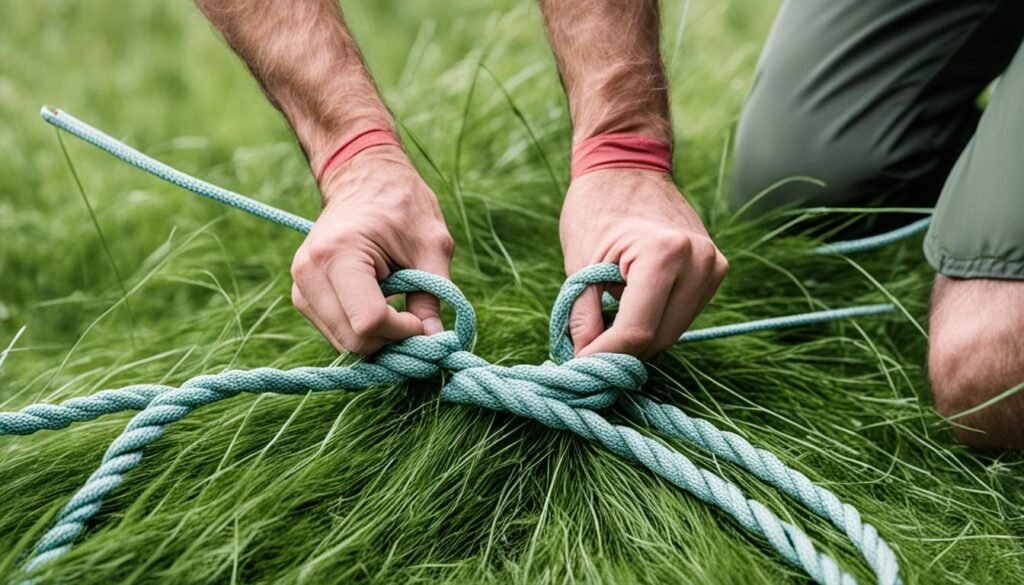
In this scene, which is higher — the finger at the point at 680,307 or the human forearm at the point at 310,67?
the human forearm at the point at 310,67

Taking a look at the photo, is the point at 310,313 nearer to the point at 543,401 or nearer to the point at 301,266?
the point at 301,266

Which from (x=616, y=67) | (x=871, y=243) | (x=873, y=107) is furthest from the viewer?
(x=873, y=107)

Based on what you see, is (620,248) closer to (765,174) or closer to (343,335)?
(343,335)

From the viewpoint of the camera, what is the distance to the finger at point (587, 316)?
1045mm

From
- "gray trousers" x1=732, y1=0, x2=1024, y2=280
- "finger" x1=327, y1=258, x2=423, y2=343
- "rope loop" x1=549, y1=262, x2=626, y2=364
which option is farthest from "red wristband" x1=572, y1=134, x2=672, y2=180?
"gray trousers" x1=732, y1=0, x2=1024, y2=280

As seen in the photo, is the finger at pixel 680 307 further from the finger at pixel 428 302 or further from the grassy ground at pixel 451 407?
the finger at pixel 428 302

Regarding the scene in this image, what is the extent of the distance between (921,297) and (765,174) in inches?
12.8

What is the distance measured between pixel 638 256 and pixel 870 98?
0.83 meters

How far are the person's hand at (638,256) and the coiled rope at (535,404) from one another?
23mm

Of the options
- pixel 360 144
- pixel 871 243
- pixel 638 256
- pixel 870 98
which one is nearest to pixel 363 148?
pixel 360 144

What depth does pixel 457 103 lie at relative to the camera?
1.91m

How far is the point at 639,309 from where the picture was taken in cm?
99

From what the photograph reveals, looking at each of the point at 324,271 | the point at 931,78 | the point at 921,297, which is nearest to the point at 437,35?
the point at 931,78

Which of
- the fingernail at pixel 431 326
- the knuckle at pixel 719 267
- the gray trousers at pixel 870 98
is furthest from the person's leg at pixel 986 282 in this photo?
the fingernail at pixel 431 326
